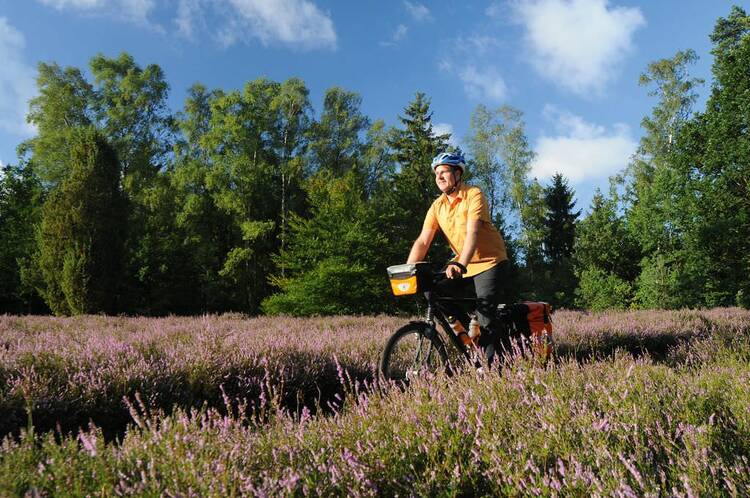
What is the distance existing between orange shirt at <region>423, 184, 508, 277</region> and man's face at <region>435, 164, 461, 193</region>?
9cm

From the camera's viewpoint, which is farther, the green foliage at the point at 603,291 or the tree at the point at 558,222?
the tree at the point at 558,222

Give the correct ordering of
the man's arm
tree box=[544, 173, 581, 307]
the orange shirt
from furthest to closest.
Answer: tree box=[544, 173, 581, 307] < the man's arm < the orange shirt

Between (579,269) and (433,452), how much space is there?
31.2 metres

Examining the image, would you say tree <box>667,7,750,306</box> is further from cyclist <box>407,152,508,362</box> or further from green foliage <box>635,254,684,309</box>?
cyclist <box>407,152,508,362</box>

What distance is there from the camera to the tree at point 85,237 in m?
17.4

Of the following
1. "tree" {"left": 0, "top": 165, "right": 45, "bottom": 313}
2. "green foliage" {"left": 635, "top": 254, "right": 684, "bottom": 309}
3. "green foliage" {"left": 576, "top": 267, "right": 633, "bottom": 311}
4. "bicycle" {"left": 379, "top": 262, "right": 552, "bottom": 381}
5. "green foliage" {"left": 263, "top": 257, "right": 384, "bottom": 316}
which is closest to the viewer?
"bicycle" {"left": 379, "top": 262, "right": 552, "bottom": 381}

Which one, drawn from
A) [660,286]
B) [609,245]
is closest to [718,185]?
[660,286]

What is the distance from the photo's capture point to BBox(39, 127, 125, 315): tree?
17359 mm

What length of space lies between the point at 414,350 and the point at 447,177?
171cm

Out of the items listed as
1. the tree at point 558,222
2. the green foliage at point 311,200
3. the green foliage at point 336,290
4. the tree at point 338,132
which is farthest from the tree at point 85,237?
the tree at point 558,222

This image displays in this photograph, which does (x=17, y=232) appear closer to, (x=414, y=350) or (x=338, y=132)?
(x=338, y=132)

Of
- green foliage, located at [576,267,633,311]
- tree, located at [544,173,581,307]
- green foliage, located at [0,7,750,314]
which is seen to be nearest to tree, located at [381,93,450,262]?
green foliage, located at [0,7,750,314]

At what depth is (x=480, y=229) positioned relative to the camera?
4.62 metres

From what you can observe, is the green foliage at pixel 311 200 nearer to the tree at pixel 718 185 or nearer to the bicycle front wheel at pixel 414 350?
the tree at pixel 718 185
